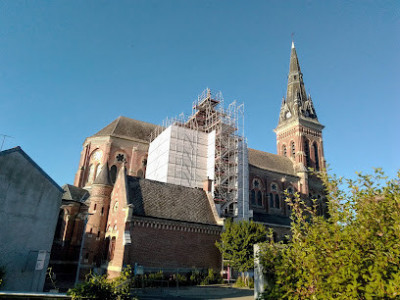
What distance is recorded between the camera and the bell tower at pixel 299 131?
5216cm

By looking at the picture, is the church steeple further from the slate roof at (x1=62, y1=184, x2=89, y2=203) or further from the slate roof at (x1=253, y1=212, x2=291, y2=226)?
the slate roof at (x1=62, y1=184, x2=89, y2=203)

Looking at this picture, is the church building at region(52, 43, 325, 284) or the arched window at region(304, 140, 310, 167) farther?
the arched window at region(304, 140, 310, 167)

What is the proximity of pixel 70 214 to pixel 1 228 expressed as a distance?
1339cm

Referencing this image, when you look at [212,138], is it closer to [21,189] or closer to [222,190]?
[222,190]

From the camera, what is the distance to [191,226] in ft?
79.9

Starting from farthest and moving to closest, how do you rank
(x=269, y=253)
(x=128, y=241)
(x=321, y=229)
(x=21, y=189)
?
(x=128, y=241), (x=21, y=189), (x=269, y=253), (x=321, y=229)

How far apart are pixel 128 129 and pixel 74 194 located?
13.3m

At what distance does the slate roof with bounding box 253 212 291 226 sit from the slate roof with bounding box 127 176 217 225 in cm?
998

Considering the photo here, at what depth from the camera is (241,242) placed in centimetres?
2256

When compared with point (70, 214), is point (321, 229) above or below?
below

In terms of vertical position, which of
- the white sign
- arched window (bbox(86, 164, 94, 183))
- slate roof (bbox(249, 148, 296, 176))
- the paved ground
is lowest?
Result: the paved ground

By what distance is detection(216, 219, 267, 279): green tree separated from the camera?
21.9 meters

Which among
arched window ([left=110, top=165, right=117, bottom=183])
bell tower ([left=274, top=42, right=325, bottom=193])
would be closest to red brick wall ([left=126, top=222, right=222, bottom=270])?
arched window ([left=110, top=165, right=117, bottom=183])

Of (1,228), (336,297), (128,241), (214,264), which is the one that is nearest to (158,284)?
(128,241)
